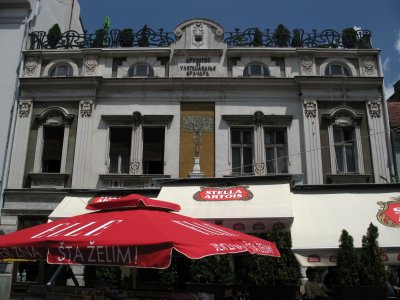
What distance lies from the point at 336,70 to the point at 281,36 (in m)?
2.66

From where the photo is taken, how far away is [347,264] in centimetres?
1016

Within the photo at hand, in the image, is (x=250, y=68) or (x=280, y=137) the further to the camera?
(x=250, y=68)

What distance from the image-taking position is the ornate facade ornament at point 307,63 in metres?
16.5

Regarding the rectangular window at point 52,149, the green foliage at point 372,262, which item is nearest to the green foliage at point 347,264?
the green foliage at point 372,262

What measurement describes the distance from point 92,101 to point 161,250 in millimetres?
12354

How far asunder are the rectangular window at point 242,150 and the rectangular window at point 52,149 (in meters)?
6.63

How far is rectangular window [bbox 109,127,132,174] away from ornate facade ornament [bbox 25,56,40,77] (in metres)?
4.06

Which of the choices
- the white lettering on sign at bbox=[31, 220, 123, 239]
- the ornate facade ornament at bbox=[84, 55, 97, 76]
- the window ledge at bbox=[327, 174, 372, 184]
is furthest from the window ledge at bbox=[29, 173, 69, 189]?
the window ledge at bbox=[327, 174, 372, 184]

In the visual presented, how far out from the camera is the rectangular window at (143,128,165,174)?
625 inches

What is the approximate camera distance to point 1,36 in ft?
56.3

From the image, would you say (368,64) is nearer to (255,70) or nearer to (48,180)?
(255,70)

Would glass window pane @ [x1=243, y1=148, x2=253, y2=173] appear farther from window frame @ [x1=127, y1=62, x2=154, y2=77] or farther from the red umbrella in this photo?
the red umbrella

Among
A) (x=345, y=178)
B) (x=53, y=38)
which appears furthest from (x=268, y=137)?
(x=53, y=38)

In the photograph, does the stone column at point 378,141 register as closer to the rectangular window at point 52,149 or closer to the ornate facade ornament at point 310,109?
the ornate facade ornament at point 310,109
